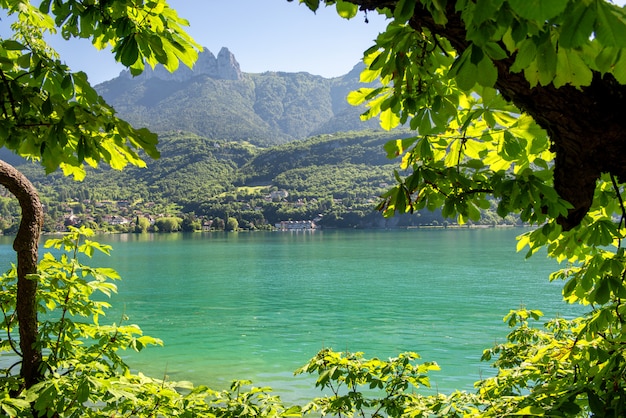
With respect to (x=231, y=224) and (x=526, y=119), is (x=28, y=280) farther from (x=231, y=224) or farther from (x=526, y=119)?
(x=231, y=224)

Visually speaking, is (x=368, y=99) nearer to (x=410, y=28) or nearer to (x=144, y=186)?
(x=410, y=28)

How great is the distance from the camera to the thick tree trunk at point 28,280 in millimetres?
3035

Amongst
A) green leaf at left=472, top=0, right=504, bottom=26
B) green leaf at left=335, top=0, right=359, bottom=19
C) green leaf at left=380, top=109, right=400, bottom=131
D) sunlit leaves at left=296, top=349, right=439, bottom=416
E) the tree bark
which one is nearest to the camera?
green leaf at left=472, top=0, right=504, bottom=26

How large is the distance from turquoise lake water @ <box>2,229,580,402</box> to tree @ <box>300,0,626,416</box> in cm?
282

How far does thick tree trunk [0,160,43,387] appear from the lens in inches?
119

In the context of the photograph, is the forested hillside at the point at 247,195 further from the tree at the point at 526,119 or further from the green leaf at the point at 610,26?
the green leaf at the point at 610,26

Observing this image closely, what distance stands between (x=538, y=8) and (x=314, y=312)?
79.9ft

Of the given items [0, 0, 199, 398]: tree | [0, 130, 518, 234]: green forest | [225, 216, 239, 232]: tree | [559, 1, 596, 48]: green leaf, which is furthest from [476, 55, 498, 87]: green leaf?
[225, 216, 239, 232]: tree

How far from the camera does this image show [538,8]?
0.69 m

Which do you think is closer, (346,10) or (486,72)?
(486,72)

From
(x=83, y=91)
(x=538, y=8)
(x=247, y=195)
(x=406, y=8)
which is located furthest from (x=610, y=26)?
(x=247, y=195)

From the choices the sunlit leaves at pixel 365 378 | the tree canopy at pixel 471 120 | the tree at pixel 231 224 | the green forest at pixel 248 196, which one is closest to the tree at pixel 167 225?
the green forest at pixel 248 196

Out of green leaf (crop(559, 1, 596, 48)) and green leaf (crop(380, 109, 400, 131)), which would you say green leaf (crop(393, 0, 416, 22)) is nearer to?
green leaf (crop(559, 1, 596, 48))

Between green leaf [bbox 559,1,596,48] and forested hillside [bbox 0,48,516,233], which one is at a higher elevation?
forested hillside [bbox 0,48,516,233]
